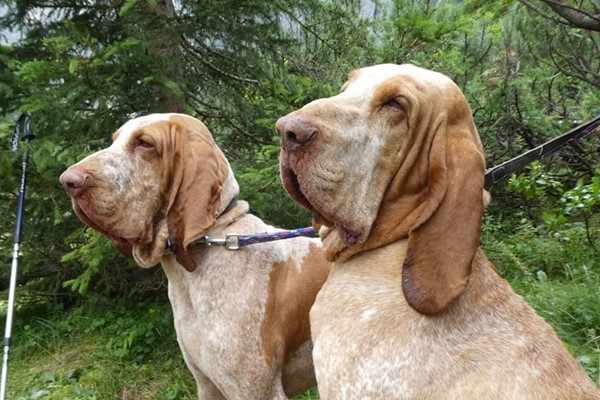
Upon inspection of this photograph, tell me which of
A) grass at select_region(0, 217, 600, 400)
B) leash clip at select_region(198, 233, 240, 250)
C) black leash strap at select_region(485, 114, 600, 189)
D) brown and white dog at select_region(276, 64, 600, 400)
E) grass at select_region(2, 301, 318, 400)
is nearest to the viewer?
brown and white dog at select_region(276, 64, 600, 400)

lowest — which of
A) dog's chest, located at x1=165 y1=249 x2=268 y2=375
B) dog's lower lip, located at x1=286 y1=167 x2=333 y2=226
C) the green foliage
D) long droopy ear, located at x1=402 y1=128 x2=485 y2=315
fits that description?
the green foliage

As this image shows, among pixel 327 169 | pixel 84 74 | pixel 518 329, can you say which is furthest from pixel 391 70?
pixel 84 74

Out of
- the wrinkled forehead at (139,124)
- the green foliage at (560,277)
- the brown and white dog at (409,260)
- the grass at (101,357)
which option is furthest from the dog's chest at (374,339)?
the grass at (101,357)

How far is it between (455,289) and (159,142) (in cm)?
166

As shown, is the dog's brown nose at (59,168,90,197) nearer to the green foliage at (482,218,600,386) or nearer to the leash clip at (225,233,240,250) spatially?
the leash clip at (225,233,240,250)

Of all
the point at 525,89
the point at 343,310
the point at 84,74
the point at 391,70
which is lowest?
the point at 525,89

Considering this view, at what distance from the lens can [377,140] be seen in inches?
71.1

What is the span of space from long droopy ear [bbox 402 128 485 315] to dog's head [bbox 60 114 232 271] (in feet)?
3.94

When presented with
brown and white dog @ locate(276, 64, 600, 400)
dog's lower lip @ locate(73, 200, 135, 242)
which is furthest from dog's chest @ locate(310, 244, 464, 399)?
dog's lower lip @ locate(73, 200, 135, 242)

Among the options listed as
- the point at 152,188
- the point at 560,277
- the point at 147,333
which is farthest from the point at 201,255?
the point at 560,277

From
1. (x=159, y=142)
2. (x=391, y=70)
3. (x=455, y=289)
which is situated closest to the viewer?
(x=455, y=289)

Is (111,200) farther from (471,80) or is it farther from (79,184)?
(471,80)

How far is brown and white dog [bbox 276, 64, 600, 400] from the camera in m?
1.63

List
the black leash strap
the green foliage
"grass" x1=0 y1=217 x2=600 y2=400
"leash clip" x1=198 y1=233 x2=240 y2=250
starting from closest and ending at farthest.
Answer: the black leash strap
"leash clip" x1=198 y1=233 x2=240 y2=250
the green foliage
"grass" x1=0 y1=217 x2=600 y2=400
